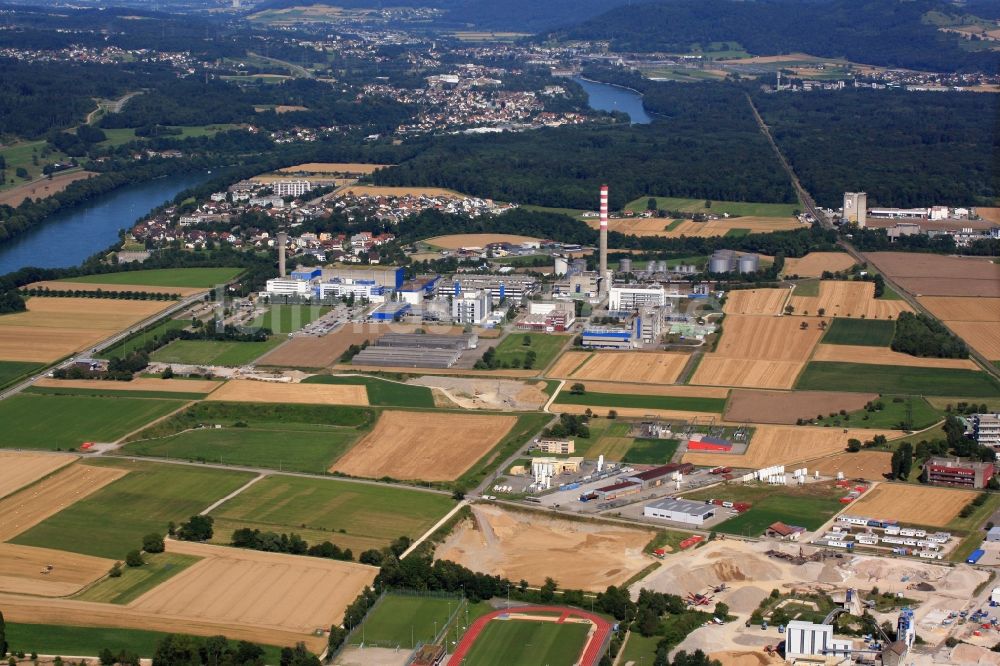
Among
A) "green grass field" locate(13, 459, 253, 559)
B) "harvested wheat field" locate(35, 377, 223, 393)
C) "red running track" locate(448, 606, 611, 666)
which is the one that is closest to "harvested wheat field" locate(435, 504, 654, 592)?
"red running track" locate(448, 606, 611, 666)

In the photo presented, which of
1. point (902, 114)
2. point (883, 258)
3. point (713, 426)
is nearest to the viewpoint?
point (713, 426)

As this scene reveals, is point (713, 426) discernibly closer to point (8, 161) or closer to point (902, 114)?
point (8, 161)

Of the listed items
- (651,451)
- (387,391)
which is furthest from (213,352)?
(651,451)

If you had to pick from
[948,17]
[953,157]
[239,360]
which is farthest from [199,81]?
[239,360]

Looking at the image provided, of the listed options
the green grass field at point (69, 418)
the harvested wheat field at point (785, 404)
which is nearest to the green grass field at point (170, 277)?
the green grass field at point (69, 418)

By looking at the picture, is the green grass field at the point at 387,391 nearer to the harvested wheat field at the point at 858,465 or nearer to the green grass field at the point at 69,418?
the green grass field at the point at 69,418

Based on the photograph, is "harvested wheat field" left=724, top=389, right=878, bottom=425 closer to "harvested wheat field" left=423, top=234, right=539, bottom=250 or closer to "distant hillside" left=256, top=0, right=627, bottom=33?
"harvested wheat field" left=423, top=234, right=539, bottom=250
